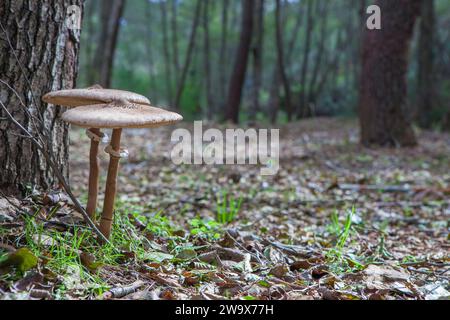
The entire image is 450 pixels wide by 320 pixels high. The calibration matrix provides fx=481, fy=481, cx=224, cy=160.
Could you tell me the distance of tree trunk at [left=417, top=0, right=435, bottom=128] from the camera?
488 inches

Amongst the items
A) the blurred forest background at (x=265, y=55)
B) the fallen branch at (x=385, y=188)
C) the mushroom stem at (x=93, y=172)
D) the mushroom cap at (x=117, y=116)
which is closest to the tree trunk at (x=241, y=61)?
the blurred forest background at (x=265, y=55)

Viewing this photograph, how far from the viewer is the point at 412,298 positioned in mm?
2152

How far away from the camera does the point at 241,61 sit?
11555mm

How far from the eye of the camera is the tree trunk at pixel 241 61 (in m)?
11.2

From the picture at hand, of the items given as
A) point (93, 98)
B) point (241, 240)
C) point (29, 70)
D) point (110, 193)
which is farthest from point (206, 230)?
point (29, 70)

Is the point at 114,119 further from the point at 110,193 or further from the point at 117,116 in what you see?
the point at 110,193

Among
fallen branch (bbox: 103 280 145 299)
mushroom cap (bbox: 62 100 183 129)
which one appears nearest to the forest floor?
fallen branch (bbox: 103 280 145 299)

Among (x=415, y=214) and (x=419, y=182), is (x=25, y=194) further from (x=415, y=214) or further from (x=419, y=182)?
(x=419, y=182)

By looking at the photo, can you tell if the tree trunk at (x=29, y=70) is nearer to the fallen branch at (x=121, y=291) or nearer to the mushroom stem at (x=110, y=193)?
the mushroom stem at (x=110, y=193)

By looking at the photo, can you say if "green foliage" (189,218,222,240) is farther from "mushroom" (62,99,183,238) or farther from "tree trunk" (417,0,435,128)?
"tree trunk" (417,0,435,128)

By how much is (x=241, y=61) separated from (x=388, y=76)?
4.76 m

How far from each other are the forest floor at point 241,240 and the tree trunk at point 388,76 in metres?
1.81

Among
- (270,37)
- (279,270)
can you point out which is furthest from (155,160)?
(270,37)
